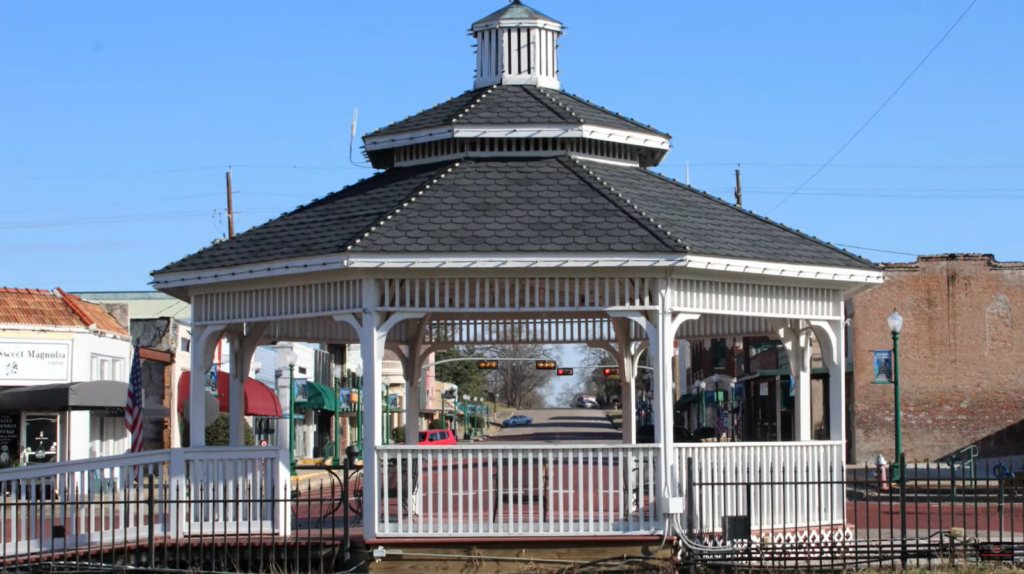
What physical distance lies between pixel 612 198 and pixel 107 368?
29.0 m

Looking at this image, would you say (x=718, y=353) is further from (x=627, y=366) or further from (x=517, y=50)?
(x=517, y=50)

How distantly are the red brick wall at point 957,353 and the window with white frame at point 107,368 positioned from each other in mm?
26536

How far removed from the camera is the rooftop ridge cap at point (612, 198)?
15.4m

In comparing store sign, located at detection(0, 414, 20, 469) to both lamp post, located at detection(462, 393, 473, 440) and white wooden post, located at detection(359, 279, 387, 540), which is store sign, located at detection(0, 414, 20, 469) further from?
lamp post, located at detection(462, 393, 473, 440)

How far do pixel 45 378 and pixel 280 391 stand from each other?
62.8ft

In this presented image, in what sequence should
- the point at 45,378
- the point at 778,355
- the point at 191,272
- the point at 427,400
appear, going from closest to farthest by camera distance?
the point at 191,272 → the point at 45,378 → the point at 778,355 → the point at 427,400

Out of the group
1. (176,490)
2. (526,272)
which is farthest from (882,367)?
(176,490)

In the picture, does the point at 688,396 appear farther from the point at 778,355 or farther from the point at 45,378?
the point at 45,378

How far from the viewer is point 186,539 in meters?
16.3

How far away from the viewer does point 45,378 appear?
37.7 metres

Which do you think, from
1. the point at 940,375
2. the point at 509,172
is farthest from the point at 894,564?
the point at 940,375

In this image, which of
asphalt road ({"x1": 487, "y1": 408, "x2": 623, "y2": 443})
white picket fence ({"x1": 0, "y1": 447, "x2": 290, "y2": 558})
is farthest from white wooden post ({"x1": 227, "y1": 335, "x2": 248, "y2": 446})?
asphalt road ({"x1": 487, "y1": 408, "x2": 623, "y2": 443})

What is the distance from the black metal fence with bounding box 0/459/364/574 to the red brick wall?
35218 millimetres

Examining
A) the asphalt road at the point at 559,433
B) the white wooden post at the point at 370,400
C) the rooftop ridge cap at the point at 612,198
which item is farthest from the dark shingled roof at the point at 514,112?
the asphalt road at the point at 559,433
